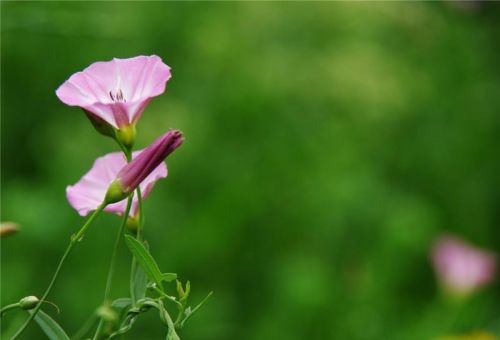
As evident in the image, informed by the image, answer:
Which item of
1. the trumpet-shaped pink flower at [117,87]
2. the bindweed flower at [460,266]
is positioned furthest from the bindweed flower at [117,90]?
the bindweed flower at [460,266]

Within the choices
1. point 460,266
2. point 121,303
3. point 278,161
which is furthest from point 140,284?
point 278,161

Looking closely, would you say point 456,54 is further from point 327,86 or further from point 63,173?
point 63,173

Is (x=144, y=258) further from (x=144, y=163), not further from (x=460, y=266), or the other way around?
(x=460, y=266)

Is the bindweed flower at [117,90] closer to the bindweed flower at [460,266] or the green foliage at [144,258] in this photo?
the green foliage at [144,258]

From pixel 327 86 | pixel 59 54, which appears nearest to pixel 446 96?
pixel 327 86

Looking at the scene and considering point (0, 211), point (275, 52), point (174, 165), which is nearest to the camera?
point (0, 211)
